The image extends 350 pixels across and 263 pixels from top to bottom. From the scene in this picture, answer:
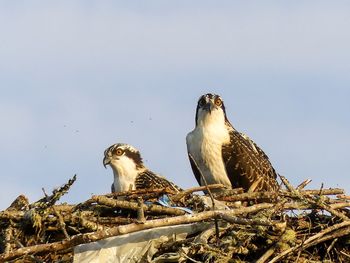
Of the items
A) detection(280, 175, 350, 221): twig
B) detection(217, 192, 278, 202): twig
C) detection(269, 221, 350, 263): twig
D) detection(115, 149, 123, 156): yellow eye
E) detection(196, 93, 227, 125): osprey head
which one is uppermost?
detection(196, 93, 227, 125): osprey head

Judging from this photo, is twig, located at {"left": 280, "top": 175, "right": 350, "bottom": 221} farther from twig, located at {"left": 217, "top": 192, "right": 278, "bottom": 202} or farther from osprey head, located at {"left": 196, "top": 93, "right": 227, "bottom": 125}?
osprey head, located at {"left": 196, "top": 93, "right": 227, "bottom": 125}

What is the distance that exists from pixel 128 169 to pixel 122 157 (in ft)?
0.94

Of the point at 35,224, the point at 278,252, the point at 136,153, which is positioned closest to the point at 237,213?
the point at 278,252

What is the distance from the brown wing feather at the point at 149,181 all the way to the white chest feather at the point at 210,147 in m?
0.45

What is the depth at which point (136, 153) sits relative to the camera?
518 inches

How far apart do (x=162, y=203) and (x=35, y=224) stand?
1306 mm

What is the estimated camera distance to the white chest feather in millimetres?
11820

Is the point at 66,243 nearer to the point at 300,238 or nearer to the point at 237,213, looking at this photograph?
the point at 237,213

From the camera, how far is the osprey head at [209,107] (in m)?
12.3

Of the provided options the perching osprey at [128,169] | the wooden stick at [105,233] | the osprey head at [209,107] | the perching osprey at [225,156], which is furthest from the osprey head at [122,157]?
the wooden stick at [105,233]

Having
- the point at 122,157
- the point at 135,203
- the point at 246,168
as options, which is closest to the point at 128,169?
the point at 122,157

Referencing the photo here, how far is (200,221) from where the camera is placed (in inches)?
348

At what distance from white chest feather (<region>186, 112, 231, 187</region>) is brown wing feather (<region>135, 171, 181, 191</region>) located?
1.48ft

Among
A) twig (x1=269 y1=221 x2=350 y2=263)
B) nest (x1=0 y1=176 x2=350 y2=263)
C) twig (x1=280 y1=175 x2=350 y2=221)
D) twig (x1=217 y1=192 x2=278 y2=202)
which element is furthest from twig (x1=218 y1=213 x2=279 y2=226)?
twig (x1=217 y1=192 x2=278 y2=202)
